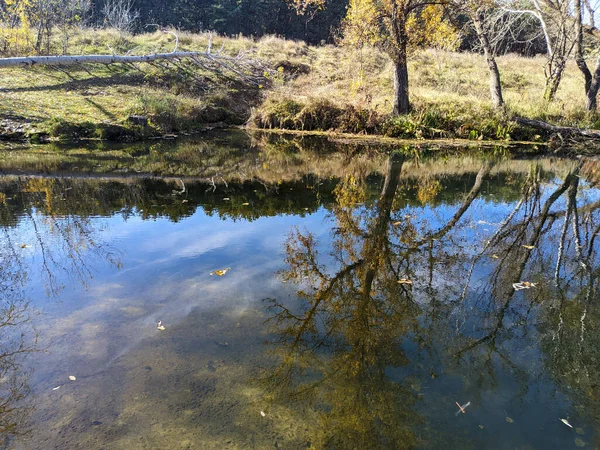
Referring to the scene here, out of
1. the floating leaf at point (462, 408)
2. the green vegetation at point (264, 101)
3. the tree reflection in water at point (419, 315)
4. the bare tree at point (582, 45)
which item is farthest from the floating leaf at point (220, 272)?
the bare tree at point (582, 45)

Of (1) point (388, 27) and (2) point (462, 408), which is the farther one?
(1) point (388, 27)

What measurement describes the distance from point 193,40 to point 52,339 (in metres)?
29.1

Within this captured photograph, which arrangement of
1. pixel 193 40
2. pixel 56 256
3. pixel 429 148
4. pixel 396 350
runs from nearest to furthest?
pixel 396 350 → pixel 56 256 → pixel 429 148 → pixel 193 40

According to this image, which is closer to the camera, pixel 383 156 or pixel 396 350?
pixel 396 350

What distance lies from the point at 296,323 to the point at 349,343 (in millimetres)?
545

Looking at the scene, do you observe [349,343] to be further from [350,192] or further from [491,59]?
[491,59]

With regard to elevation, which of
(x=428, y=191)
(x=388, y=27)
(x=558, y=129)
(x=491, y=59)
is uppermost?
(x=388, y=27)

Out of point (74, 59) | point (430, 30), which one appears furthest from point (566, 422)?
point (74, 59)

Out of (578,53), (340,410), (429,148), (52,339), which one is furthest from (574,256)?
(578,53)

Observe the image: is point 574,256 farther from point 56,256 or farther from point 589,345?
point 56,256

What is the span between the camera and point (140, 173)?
940 cm

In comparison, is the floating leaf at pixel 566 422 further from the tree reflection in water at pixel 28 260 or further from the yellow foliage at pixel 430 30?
the yellow foliage at pixel 430 30

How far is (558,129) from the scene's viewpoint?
15.3 meters

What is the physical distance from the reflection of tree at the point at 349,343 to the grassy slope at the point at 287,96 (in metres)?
12.7
